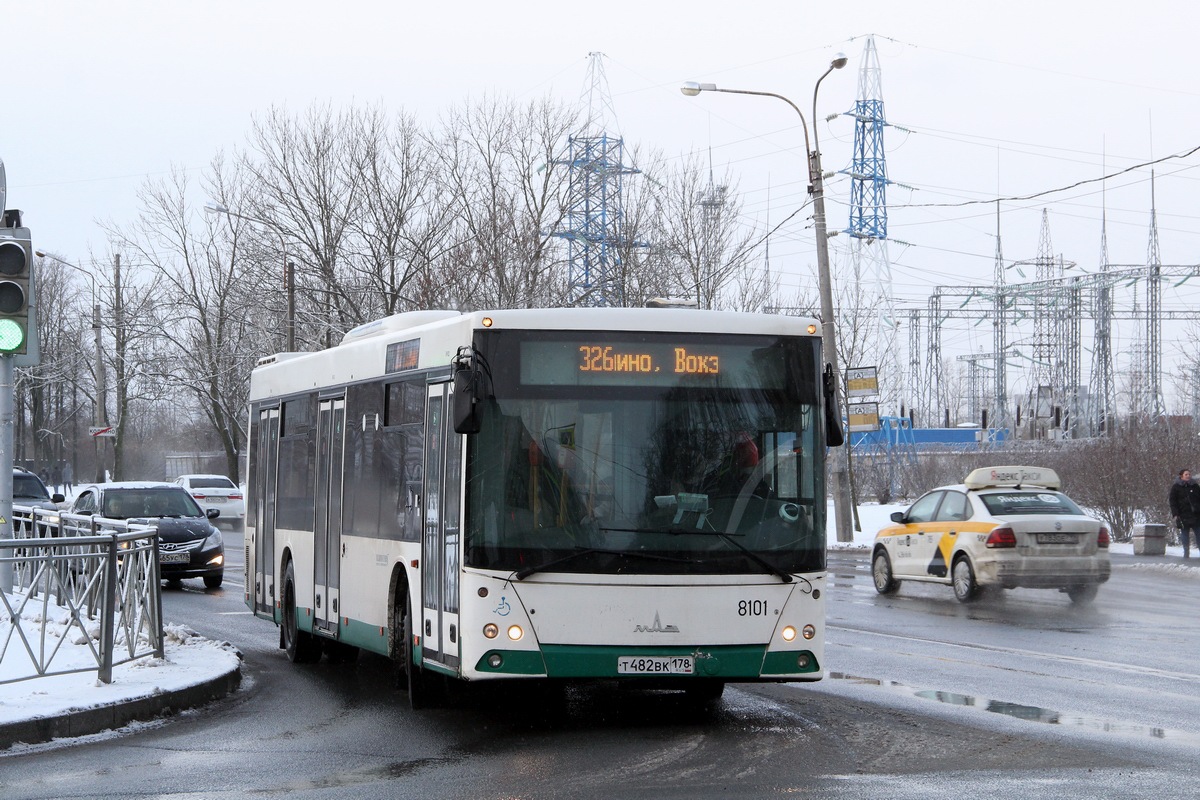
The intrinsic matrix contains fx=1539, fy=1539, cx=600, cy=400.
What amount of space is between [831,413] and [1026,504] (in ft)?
35.5

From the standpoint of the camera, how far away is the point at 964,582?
65.7 feet

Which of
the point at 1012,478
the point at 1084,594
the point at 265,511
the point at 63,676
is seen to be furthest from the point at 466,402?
the point at 1084,594

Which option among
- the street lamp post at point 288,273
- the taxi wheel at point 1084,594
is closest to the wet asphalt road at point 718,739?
the taxi wheel at point 1084,594

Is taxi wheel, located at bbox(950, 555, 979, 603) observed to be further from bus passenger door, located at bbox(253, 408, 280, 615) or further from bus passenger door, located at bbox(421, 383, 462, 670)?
bus passenger door, located at bbox(421, 383, 462, 670)

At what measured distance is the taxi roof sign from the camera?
66.5 feet

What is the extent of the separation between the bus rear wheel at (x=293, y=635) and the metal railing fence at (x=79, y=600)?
217cm

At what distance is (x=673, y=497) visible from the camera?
9.56 meters

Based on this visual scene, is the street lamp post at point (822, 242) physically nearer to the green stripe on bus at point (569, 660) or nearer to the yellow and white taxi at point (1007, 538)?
the yellow and white taxi at point (1007, 538)

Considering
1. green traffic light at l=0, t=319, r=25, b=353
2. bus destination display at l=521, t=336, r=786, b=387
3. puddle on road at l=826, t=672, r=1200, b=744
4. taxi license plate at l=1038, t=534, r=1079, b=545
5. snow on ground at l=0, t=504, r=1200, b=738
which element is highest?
green traffic light at l=0, t=319, r=25, b=353

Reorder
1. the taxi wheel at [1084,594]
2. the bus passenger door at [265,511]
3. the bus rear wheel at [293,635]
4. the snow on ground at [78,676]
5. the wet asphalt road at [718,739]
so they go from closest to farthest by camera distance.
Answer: the wet asphalt road at [718,739] < the snow on ground at [78,676] < the bus rear wheel at [293,635] < the bus passenger door at [265,511] < the taxi wheel at [1084,594]

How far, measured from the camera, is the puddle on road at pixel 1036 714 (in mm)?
9398

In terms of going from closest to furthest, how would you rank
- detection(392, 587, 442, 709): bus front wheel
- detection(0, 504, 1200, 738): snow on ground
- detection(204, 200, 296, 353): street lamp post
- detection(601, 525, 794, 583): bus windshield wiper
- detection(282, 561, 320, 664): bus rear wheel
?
detection(601, 525, 794, 583): bus windshield wiper
detection(0, 504, 1200, 738): snow on ground
detection(392, 587, 442, 709): bus front wheel
detection(282, 561, 320, 664): bus rear wheel
detection(204, 200, 296, 353): street lamp post

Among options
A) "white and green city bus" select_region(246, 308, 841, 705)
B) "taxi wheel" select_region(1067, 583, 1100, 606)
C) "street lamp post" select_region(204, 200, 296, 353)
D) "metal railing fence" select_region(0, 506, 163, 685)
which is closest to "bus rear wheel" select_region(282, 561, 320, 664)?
"metal railing fence" select_region(0, 506, 163, 685)

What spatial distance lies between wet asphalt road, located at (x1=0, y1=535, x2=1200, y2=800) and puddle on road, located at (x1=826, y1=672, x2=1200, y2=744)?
0.08ft
